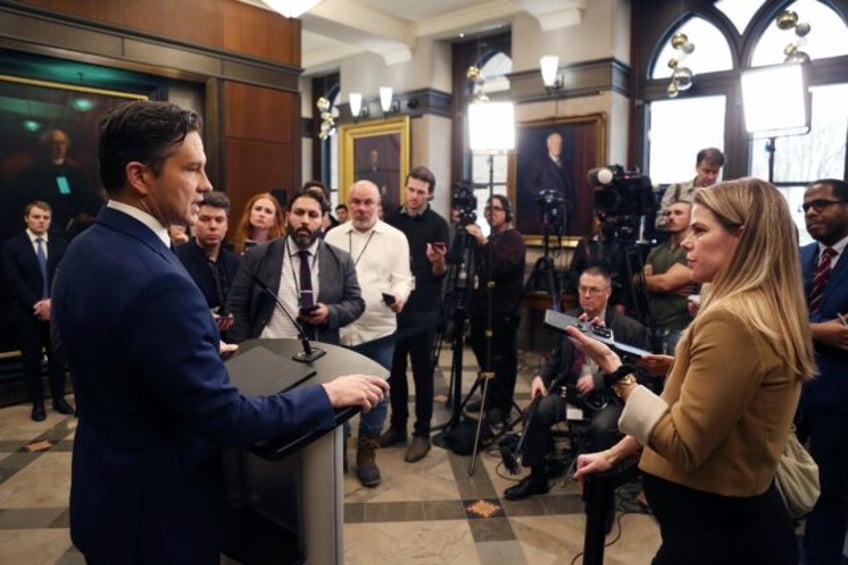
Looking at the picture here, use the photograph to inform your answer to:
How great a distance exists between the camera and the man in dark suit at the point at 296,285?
2465 mm

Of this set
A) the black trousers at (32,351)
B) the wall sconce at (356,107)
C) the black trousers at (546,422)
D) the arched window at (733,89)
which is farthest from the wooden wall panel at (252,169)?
the arched window at (733,89)

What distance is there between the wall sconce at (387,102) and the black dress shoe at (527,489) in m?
5.20

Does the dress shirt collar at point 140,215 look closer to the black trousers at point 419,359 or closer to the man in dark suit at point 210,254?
the man in dark suit at point 210,254

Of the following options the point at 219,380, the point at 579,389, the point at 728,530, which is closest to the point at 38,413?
the point at 579,389

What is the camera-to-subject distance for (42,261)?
3.89 m

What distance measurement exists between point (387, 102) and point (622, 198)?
4.31m

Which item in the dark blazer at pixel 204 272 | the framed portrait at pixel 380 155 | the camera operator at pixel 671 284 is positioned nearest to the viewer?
the dark blazer at pixel 204 272

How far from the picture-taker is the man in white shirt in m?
2.94

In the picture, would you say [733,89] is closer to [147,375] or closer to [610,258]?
[610,258]

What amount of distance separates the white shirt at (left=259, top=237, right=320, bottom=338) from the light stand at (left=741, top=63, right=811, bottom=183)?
84.7 inches

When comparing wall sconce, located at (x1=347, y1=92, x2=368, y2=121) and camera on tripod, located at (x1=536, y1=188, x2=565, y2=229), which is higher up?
wall sconce, located at (x1=347, y1=92, x2=368, y2=121)

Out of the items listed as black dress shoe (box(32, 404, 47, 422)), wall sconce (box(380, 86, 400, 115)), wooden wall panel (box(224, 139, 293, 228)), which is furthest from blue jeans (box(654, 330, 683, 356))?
wall sconce (box(380, 86, 400, 115))

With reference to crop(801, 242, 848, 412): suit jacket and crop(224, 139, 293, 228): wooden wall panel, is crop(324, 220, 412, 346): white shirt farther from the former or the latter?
crop(224, 139, 293, 228): wooden wall panel

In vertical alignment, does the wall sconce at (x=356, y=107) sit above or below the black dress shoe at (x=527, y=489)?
above
